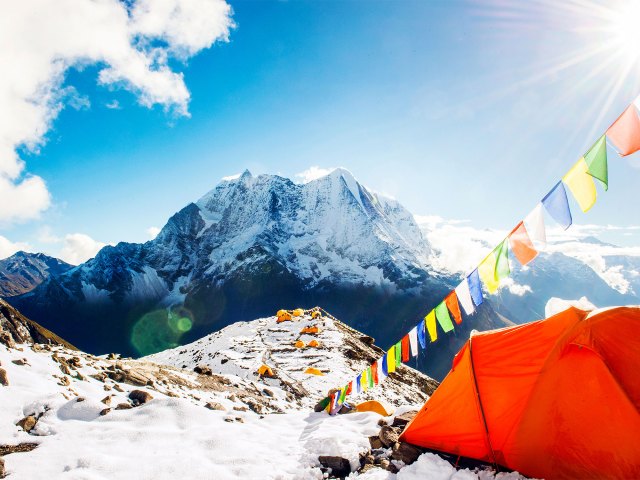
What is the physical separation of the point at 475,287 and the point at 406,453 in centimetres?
464

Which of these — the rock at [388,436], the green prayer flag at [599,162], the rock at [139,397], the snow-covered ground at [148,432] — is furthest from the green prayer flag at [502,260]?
the rock at [139,397]

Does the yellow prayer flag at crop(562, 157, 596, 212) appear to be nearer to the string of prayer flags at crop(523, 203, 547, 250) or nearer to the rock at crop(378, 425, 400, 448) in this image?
the string of prayer flags at crop(523, 203, 547, 250)

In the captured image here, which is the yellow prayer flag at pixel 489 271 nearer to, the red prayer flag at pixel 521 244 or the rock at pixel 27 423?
the red prayer flag at pixel 521 244

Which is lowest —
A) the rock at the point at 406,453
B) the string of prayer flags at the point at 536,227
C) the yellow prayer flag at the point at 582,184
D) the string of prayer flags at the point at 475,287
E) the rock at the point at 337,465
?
the rock at the point at 337,465

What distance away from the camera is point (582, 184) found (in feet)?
24.3

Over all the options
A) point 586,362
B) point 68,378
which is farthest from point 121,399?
point 586,362

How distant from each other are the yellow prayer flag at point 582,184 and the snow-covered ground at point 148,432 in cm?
591

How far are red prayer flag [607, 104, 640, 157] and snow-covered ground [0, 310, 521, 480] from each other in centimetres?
707

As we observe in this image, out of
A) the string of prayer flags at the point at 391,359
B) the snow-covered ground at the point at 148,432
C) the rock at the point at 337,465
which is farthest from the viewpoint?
the string of prayer flags at the point at 391,359

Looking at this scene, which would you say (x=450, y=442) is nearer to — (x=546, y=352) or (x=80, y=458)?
(x=546, y=352)

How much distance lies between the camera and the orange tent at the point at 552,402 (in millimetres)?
6215

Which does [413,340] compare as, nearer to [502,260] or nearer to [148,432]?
[502,260]

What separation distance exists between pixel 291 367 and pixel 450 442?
19171 mm

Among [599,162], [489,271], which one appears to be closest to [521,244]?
[489,271]
